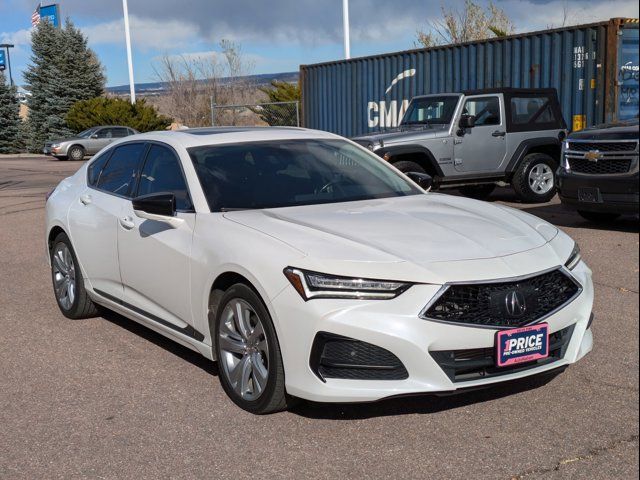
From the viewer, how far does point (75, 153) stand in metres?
33.7

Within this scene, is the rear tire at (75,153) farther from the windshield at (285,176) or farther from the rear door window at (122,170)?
the windshield at (285,176)

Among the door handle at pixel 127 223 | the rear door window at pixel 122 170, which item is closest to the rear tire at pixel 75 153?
the rear door window at pixel 122 170

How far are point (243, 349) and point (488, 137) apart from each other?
400 inches

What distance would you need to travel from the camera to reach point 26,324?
6.49m

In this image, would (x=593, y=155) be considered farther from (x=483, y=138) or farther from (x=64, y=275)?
(x=64, y=275)

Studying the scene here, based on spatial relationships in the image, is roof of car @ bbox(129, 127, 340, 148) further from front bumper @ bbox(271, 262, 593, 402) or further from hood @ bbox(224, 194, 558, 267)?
front bumper @ bbox(271, 262, 593, 402)

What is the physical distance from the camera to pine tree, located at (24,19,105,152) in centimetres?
4588

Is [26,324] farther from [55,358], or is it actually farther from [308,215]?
[308,215]

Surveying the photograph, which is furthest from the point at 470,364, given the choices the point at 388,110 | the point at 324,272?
the point at 388,110

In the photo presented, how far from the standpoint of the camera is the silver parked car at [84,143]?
1318 inches

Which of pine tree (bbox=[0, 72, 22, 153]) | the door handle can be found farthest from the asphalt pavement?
pine tree (bbox=[0, 72, 22, 153])

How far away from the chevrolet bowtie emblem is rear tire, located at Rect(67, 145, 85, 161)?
2764 cm

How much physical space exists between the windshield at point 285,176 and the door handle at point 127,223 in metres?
0.63

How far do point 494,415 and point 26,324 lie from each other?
406 cm
